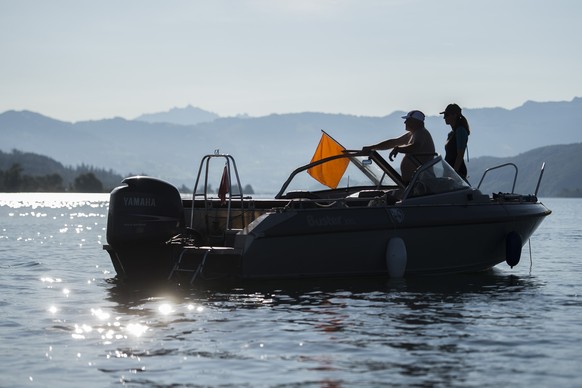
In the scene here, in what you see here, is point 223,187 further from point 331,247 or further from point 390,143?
point 390,143

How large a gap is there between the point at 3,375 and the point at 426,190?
8.75 metres

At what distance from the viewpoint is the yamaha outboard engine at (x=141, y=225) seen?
14.1 metres

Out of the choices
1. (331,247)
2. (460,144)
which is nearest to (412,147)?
(460,144)

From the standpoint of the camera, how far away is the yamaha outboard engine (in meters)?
14.1

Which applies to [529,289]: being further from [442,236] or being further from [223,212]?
[223,212]

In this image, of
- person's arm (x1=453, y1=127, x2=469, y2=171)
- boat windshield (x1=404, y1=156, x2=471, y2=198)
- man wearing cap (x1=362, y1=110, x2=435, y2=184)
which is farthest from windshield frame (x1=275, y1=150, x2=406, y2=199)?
person's arm (x1=453, y1=127, x2=469, y2=171)

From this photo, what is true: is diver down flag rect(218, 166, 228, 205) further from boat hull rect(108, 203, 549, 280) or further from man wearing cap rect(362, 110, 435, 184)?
man wearing cap rect(362, 110, 435, 184)

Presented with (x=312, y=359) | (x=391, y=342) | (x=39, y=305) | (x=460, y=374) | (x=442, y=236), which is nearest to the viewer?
(x=460, y=374)

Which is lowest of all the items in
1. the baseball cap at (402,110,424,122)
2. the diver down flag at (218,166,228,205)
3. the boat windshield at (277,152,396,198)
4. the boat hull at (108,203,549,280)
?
the boat hull at (108,203,549,280)

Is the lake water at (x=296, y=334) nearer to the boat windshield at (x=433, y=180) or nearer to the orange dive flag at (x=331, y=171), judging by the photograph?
the boat windshield at (x=433, y=180)

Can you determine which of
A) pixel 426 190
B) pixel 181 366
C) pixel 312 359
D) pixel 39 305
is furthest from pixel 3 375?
pixel 426 190

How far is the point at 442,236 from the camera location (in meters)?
15.6

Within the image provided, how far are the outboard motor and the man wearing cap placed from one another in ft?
11.6

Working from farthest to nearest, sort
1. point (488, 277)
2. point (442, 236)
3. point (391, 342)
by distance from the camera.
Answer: point (488, 277) < point (442, 236) < point (391, 342)
